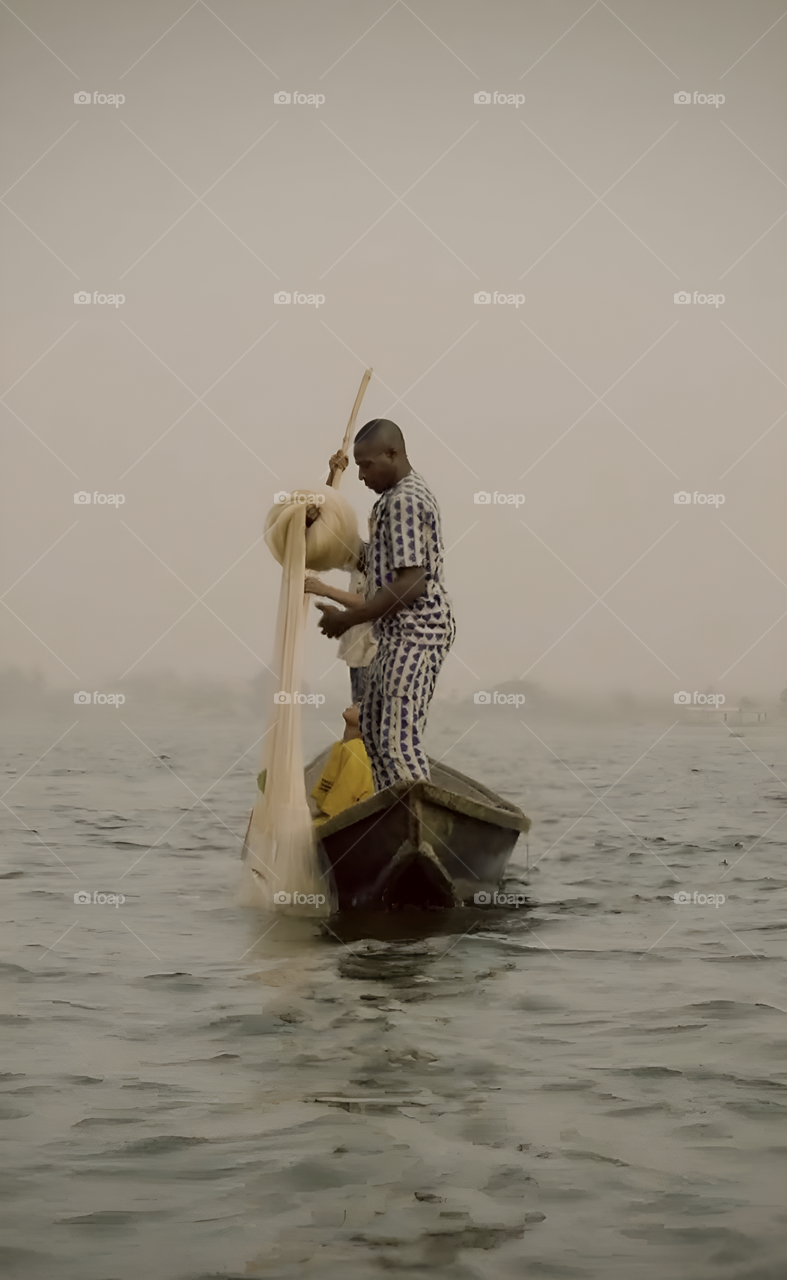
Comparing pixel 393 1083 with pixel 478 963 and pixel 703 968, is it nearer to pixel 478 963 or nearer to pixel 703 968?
pixel 478 963

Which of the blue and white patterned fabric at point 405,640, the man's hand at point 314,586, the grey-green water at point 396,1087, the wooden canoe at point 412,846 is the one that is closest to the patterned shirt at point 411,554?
the blue and white patterned fabric at point 405,640

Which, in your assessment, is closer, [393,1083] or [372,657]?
[393,1083]

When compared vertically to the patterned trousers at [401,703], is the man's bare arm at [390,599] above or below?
above

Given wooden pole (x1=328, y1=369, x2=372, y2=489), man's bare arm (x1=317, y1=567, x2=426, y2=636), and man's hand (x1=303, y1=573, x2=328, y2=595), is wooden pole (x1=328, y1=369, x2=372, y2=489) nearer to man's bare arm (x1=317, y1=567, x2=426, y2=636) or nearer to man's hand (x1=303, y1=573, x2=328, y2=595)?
man's hand (x1=303, y1=573, x2=328, y2=595)

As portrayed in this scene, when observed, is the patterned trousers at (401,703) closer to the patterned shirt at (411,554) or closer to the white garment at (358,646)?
the patterned shirt at (411,554)

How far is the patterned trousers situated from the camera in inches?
215

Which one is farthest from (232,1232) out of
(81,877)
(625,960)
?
(81,877)

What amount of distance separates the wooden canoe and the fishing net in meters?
0.12

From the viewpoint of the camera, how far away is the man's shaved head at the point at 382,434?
550cm

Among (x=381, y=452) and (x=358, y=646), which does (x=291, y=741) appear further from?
(x=381, y=452)

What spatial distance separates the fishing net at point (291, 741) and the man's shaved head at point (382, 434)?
0.37 m

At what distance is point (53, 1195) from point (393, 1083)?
99 cm

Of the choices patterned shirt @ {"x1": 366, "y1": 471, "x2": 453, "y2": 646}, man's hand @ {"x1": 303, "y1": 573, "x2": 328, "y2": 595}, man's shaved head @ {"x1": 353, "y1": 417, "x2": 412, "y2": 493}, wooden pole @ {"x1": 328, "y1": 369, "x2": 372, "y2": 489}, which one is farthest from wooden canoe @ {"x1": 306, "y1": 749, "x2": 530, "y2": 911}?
wooden pole @ {"x1": 328, "y1": 369, "x2": 372, "y2": 489}

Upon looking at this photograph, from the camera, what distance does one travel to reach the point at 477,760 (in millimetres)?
21141
